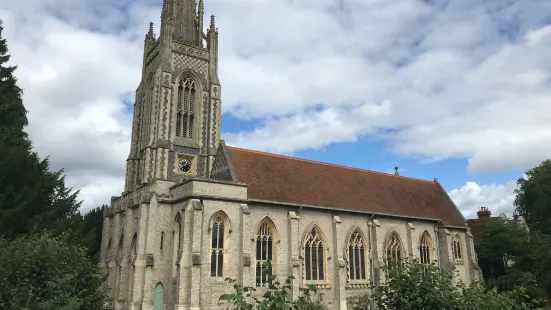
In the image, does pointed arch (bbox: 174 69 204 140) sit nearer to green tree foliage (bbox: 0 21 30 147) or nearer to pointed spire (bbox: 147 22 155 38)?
pointed spire (bbox: 147 22 155 38)

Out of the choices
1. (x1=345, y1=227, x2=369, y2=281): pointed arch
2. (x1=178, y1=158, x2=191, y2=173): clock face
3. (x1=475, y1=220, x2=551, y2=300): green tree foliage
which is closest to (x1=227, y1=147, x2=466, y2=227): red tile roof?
(x1=345, y1=227, x2=369, y2=281): pointed arch

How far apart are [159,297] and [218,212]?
20.7ft

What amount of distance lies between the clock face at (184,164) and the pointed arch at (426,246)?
63.8 ft

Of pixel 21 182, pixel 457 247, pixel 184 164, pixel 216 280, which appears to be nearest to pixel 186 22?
pixel 184 164

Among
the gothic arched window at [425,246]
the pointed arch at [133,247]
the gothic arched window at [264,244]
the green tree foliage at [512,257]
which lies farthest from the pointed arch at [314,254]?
the green tree foliage at [512,257]

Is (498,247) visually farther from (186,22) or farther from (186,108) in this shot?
(186,22)

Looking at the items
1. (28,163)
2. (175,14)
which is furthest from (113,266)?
(175,14)

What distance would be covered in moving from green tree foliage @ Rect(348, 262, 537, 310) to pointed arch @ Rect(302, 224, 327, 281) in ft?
53.0

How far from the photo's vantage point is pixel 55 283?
13016mm

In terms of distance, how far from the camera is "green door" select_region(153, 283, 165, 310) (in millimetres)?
24684

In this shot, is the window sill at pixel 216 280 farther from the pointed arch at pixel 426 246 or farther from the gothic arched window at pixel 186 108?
the pointed arch at pixel 426 246

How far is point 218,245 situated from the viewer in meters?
24.1

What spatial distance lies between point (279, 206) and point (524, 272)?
23.5 metres

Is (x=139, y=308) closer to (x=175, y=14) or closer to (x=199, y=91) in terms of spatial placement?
(x=199, y=91)
